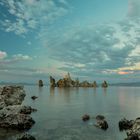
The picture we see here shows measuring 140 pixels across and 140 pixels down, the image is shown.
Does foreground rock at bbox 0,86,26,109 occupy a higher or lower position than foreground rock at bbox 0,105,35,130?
higher

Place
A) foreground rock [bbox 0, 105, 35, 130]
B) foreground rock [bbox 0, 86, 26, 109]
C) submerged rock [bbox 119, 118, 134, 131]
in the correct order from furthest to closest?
foreground rock [bbox 0, 86, 26, 109] < foreground rock [bbox 0, 105, 35, 130] < submerged rock [bbox 119, 118, 134, 131]

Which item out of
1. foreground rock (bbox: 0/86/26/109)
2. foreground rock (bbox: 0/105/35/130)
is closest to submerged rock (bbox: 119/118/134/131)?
foreground rock (bbox: 0/105/35/130)

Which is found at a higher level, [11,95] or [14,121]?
[11,95]

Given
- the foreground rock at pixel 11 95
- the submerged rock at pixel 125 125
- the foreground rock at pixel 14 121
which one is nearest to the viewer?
the submerged rock at pixel 125 125

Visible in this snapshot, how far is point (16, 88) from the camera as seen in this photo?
6003cm

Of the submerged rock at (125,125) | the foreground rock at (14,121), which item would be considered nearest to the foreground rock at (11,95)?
the foreground rock at (14,121)

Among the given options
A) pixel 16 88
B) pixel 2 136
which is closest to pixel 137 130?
pixel 2 136

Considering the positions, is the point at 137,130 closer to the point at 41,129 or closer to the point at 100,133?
the point at 100,133

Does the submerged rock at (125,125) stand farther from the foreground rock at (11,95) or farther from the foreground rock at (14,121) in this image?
the foreground rock at (11,95)

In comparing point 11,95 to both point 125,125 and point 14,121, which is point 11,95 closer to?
point 14,121

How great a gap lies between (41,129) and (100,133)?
8.42m

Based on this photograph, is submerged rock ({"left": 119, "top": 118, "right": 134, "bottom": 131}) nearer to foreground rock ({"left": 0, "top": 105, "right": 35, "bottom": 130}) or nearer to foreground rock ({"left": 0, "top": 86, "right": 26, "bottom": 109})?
foreground rock ({"left": 0, "top": 105, "right": 35, "bottom": 130})

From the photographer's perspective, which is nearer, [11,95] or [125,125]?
[125,125]

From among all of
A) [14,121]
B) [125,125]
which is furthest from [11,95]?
[125,125]
